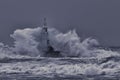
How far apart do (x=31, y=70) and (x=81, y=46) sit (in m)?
41.9

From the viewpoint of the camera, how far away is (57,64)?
2739 inches

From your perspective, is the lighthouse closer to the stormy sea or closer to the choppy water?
the stormy sea

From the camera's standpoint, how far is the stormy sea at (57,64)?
188ft

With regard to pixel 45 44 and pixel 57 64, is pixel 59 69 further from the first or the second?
pixel 45 44

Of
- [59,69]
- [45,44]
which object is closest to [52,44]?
[45,44]

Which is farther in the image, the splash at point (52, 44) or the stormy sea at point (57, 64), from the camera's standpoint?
the splash at point (52, 44)

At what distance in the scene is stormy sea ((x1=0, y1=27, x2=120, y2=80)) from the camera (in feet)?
188

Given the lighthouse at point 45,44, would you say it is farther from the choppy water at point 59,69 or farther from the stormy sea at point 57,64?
the choppy water at point 59,69

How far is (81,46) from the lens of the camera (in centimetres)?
10469

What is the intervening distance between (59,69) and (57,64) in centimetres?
577

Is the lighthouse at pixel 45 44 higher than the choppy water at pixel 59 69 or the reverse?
higher

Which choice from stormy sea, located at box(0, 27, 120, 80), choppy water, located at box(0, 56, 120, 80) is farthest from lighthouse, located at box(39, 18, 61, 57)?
choppy water, located at box(0, 56, 120, 80)

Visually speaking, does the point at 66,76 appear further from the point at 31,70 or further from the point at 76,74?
the point at 31,70

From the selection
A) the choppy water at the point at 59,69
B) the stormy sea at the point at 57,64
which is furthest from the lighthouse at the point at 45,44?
the choppy water at the point at 59,69
